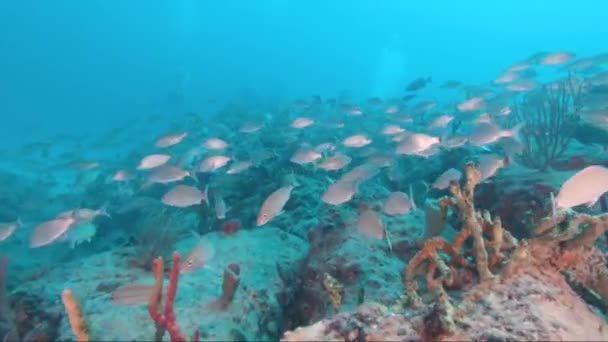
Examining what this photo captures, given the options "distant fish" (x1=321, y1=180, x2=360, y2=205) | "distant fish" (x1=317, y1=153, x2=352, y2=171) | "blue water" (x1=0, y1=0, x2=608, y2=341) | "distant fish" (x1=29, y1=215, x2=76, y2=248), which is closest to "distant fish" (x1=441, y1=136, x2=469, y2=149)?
"blue water" (x1=0, y1=0, x2=608, y2=341)

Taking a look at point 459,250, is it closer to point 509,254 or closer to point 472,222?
point 472,222

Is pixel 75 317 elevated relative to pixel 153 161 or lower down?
elevated

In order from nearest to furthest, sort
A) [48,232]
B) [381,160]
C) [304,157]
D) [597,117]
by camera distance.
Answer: [48,232] → [597,117] → [304,157] → [381,160]

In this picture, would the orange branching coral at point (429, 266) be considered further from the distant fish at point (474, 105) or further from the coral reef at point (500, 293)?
the distant fish at point (474, 105)

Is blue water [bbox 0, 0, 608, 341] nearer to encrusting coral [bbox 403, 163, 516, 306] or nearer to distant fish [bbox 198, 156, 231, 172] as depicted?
distant fish [bbox 198, 156, 231, 172]

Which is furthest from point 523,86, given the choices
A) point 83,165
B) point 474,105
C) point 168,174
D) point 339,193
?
point 83,165

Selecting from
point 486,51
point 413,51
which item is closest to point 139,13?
point 413,51

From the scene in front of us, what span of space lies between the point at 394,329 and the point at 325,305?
6.12 ft

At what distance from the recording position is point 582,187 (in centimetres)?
400

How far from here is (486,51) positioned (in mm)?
132250

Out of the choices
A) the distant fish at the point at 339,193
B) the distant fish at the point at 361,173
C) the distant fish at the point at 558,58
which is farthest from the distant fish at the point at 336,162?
the distant fish at the point at 558,58

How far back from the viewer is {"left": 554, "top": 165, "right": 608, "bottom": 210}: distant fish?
398 cm

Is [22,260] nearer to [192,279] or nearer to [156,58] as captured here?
[192,279]

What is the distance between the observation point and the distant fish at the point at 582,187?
3981 mm
